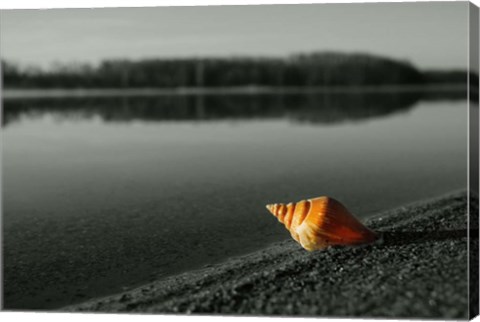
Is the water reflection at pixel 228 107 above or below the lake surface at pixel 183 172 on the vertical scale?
above

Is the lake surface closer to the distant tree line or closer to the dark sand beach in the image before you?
the distant tree line

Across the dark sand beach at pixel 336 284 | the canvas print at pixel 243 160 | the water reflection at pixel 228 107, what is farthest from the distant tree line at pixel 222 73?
the dark sand beach at pixel 336 284

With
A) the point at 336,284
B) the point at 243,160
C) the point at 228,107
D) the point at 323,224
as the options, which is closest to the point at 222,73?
the point at 228,107

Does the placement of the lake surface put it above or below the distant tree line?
below

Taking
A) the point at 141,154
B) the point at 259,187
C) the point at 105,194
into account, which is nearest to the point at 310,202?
the point at 259,187

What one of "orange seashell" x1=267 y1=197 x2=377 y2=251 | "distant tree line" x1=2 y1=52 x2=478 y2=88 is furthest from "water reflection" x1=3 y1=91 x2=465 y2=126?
"orange seashell" x1=267 y1=197 x2=377 y2=251

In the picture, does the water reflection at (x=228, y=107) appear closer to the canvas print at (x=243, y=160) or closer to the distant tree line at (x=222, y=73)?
the canvas print at (x=243, y=160)

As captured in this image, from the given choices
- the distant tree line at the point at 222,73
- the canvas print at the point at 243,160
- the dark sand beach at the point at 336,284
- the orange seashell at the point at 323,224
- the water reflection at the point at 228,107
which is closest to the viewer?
the dark sand beach at the point at 336,284
